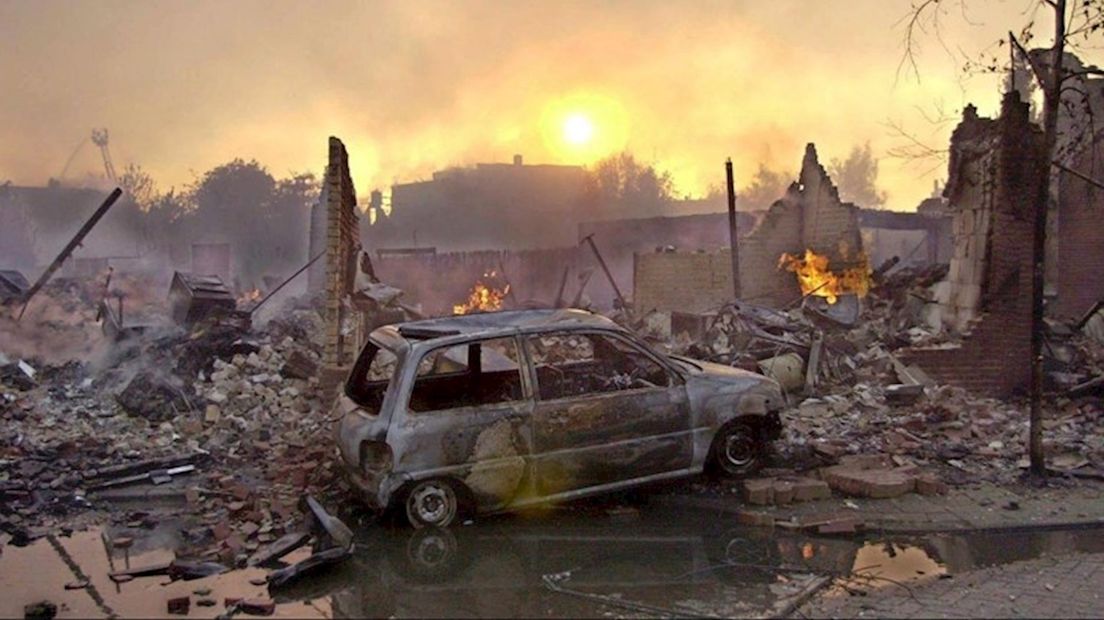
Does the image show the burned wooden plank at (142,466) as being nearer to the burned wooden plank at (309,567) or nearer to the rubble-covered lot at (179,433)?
the rubble-covered lot at (179,433)

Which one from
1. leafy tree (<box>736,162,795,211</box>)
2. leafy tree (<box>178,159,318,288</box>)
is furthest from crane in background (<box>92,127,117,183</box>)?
leafy tree (<box>736,162,795,211</box>)

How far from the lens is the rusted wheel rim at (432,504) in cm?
609

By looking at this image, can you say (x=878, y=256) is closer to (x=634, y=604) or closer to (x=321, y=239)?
(x=321, y=239)

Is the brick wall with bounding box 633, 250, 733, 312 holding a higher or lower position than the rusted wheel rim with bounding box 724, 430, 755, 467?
higher

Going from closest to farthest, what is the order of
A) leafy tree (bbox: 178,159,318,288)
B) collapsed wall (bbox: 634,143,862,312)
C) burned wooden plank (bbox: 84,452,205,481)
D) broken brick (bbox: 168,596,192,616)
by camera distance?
broken brick (bbox: 168,596,192,616), burned wooden plank (bbox: 84,452,205,481), collapsed wall (bbox: 634,143,862,312), leafy tree (bbox: 178,159,318,288)

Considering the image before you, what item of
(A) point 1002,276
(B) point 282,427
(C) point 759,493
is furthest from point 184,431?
(A) point 1002,276

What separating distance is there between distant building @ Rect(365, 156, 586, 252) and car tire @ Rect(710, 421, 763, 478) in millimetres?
37863

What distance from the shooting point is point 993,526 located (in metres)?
6.12

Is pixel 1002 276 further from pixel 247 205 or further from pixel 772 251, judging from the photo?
pixel 247 205

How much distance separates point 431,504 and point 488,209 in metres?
42.9

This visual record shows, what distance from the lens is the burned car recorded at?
19.8 ft

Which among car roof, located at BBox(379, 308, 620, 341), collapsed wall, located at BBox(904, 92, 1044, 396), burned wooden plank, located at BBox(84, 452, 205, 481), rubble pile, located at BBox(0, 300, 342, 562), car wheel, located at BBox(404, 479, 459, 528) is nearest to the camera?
car wheel, located at BBox(404, 479, 459, 528)

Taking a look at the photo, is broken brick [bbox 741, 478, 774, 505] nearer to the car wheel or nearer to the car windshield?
the car wheel

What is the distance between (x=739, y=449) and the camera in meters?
7.12
